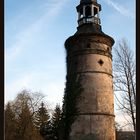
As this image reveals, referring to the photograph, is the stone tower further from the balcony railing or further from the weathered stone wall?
the balcony railing

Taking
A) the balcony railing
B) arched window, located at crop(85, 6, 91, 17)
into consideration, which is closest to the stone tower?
the balcony railing

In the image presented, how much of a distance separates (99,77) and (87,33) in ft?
10.1

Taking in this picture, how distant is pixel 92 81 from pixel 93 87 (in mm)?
375

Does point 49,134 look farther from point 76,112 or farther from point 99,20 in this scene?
point 99,20

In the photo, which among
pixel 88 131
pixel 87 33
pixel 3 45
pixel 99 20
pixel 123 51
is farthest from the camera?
pixel 99 20

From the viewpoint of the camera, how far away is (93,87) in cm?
2305

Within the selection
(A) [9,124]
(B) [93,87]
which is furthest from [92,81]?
(A) [9,124]

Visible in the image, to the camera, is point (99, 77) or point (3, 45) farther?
point (99, 77)

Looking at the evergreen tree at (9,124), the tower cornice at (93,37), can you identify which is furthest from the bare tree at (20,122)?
the tower cornice at (93,37)

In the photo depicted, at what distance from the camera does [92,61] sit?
926 inches

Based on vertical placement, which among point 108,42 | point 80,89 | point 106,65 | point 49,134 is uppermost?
point 108,42

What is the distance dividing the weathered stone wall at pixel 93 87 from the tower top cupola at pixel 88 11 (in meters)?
2.10

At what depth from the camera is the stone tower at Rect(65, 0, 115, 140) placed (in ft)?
74.6

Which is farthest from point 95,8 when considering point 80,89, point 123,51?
point 123,51
